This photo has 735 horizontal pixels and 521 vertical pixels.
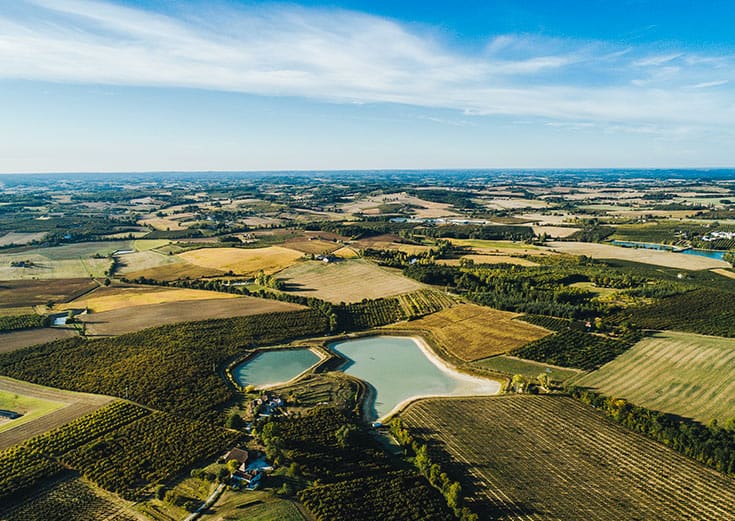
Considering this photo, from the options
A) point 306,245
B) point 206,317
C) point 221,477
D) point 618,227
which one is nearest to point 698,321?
point 221,477

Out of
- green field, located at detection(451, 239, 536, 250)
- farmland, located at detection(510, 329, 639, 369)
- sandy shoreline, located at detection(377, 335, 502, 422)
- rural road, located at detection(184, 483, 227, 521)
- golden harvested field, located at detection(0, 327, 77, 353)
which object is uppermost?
green field, located at detection(451, 239, 536, 250)

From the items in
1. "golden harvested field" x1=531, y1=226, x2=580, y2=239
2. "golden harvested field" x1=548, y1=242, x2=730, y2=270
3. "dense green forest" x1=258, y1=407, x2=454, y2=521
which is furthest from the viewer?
"golden harvested field" x1=531, y1=226, x2=580, y2=239

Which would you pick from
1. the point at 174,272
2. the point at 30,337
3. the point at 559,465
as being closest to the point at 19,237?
the point at 174,272

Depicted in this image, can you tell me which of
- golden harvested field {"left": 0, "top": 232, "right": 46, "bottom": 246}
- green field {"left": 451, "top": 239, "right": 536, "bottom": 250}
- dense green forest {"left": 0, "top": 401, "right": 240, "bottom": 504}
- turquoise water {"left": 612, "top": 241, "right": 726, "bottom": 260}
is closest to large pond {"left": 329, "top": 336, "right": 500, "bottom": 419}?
dense green forest {"left": 0, "top": 401, "right": 240, "bottom": 504}

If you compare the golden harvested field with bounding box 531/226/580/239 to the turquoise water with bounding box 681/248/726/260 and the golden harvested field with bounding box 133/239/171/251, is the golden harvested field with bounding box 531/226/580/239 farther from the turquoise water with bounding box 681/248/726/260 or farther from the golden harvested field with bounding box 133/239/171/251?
the golden harvested field with bounding box 133/239/171/251

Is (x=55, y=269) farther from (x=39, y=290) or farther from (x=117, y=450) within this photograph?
(x=117, y=450)

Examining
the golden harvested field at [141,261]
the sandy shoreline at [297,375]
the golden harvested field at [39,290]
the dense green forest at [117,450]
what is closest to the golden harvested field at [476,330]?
the sandy shoreline at [297,375]

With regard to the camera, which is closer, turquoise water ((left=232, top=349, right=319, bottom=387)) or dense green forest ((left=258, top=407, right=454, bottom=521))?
dense green forest ((left=258, top=407, right=454, bottom=521))

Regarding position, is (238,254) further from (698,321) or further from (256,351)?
(698,321)
